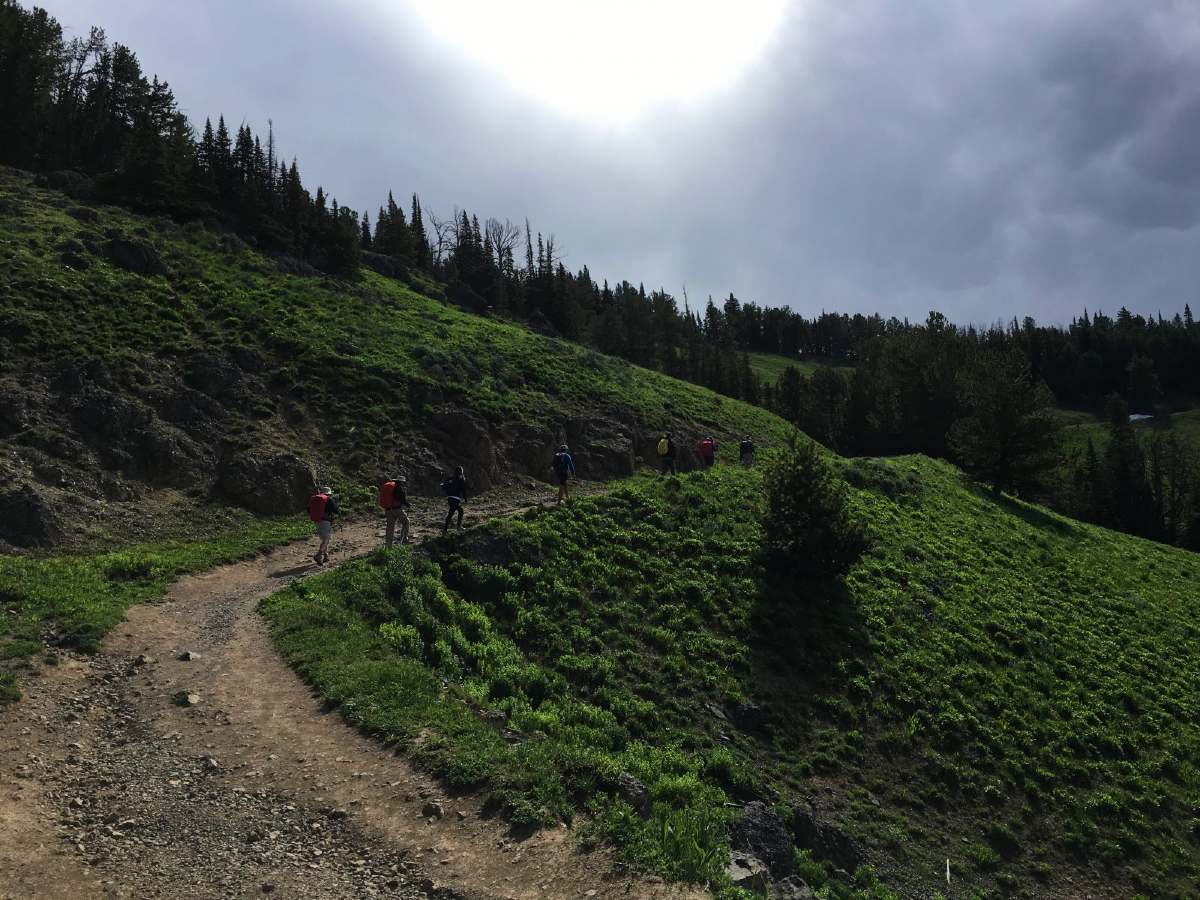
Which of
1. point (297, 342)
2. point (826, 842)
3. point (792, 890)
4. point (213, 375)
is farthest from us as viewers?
point (297, 342)

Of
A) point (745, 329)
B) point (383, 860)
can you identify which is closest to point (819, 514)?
point (383, 860)

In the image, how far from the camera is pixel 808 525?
22.6m

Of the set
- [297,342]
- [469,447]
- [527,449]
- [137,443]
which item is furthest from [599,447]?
[137,443]

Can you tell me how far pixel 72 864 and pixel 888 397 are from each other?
8572 cm

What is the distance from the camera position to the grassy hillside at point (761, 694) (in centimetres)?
1128

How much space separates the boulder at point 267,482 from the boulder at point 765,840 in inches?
782

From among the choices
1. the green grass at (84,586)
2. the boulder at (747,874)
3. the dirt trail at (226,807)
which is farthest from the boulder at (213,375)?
the boulder at (747,874)

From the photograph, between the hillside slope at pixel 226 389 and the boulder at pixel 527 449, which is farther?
the boulder at pixel 527 449

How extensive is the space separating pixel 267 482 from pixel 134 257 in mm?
22108

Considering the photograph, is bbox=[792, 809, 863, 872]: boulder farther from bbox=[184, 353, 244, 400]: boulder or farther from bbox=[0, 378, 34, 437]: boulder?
bbox=[184, 353, 244, 400]: boulder

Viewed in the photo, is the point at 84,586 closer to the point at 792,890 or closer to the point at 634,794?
the point at 634,794

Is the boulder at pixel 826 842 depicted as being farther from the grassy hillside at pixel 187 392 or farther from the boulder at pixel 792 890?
the grassy hillside at pixel 187 392

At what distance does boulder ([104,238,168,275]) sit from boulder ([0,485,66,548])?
22.8 m

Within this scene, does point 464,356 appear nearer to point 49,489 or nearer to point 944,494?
point 49,489
